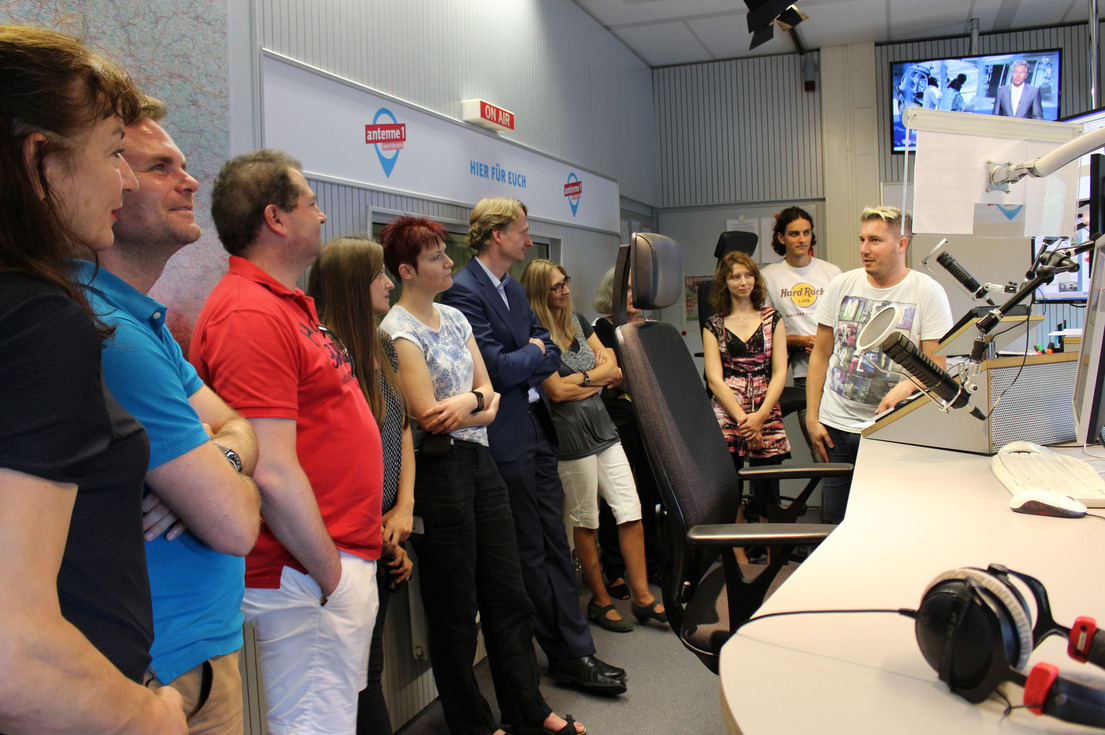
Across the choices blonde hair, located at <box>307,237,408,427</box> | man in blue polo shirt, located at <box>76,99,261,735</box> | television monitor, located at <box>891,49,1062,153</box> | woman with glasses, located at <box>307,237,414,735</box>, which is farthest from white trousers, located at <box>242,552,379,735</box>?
television monitor, located at <box>891,49,1062,153</box>

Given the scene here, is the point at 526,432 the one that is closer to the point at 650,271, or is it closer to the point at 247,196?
the point at 650,271

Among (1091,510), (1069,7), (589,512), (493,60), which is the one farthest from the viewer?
(1069,7)

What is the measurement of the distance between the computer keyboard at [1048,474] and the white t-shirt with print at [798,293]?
2733mm

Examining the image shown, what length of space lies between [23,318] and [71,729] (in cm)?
38

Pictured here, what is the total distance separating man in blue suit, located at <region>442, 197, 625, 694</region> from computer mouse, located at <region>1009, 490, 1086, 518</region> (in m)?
1.52

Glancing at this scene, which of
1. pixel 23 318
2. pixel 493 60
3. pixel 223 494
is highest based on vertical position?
pixel 493 60

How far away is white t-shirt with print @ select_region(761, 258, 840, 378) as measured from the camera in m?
4.70

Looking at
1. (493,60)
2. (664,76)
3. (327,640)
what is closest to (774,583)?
(327,640)

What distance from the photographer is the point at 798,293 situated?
473 cm

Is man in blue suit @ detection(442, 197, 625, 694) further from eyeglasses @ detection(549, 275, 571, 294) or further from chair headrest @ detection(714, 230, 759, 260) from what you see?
chair headrest @ detection(714, 230, 759, 260)

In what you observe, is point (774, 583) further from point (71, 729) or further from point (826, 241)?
point (826, 241)

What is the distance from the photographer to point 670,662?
3.02m

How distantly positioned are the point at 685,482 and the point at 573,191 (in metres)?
2.81

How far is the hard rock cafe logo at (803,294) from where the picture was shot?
15.4ft
